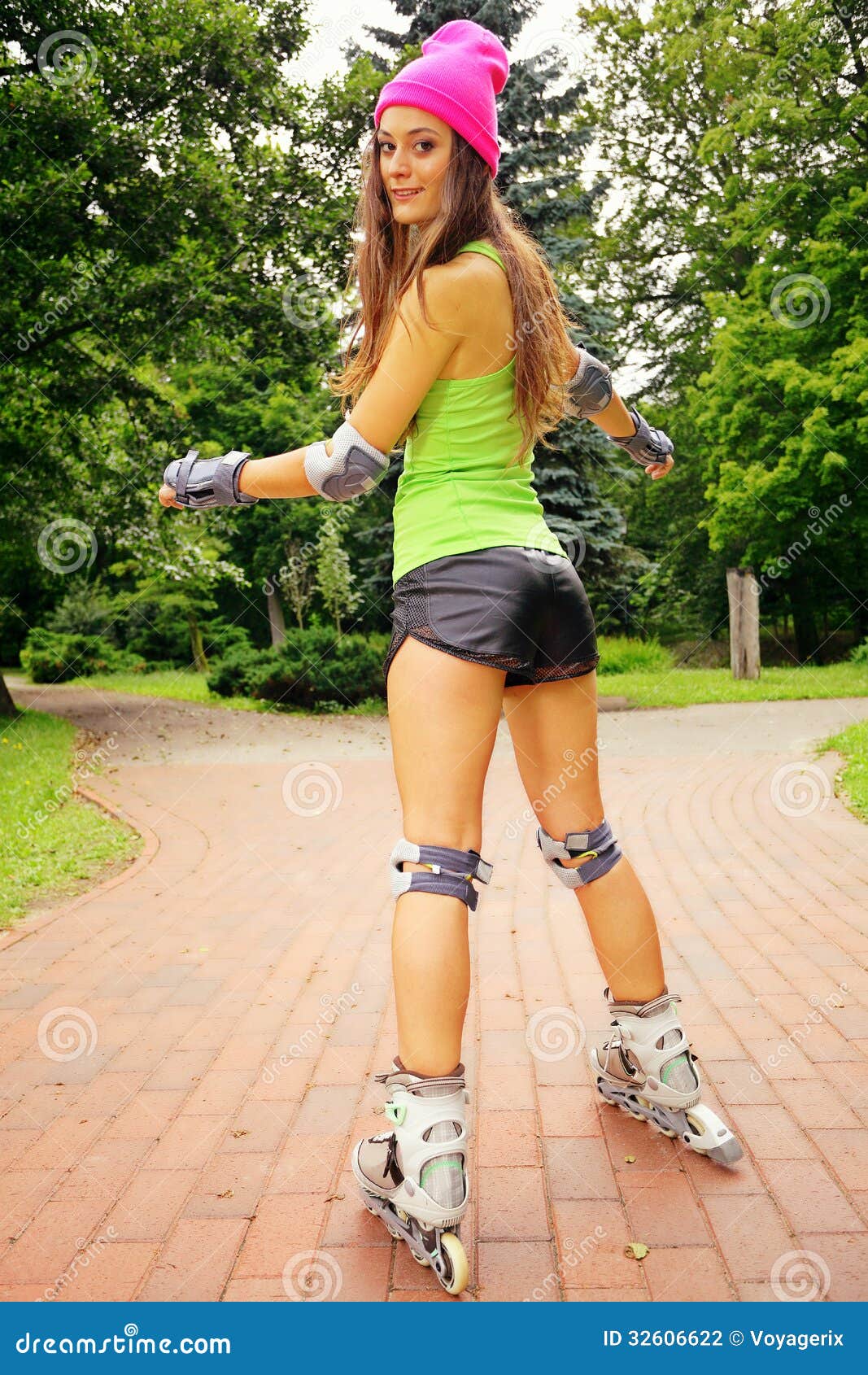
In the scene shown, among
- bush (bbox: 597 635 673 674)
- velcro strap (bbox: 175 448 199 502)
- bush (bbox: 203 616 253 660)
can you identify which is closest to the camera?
velcro strap (bbox: 175 448 199 502)

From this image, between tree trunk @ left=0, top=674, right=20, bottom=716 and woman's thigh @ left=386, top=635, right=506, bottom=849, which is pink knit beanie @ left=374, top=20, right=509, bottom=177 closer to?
woman's thigh @ left=386, top=635, right=506, bottom=849

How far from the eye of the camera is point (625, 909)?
92.9 inches

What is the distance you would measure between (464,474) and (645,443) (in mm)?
831

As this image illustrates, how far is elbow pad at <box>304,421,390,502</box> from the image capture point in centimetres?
196

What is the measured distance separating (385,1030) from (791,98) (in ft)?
56.6

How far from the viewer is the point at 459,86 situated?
6.61 feet

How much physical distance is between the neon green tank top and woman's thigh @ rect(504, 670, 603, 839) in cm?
33

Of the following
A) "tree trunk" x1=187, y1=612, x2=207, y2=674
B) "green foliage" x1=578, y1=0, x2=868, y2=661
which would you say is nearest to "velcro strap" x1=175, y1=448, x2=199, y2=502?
"green foliage" x1=578, y1=0, x2=868, y2=661

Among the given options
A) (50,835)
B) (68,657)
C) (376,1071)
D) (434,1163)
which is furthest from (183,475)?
(68,657)

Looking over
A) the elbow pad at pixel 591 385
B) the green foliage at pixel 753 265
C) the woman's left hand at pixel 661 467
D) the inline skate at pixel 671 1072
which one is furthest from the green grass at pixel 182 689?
the inline skate at pixel 671 1072

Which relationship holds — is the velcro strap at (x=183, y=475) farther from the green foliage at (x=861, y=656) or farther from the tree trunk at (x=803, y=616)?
the tree trunk at (x=803, y=616)

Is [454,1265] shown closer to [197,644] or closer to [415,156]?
[415,156]
